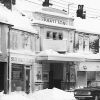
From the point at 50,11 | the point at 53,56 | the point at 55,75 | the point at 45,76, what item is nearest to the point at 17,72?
the point at 53,56

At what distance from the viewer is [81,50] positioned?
47.8 metres

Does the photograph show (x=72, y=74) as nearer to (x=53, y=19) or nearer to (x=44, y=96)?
(x=53, y=19)

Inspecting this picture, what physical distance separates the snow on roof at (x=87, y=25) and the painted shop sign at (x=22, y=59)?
8777 mm

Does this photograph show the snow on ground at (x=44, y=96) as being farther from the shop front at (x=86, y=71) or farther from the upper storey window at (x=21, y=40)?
the shop front at (x=86, y=71)

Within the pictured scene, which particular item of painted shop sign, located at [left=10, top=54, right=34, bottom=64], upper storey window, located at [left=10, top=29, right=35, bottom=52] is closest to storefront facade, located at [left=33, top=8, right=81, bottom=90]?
painted shop sign, located at [left=10, top=54, right=34, bottom=64]

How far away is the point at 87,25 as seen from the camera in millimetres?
51156

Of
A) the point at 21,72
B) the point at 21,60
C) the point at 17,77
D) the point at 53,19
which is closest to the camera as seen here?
the point at 17,77

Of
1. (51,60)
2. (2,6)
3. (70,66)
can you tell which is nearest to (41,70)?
(51,60)

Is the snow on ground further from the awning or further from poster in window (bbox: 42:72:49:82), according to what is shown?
poster in window (bbox: 42:72:49:82)

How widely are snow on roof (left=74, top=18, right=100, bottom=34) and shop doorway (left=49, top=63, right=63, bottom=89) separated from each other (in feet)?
16.7

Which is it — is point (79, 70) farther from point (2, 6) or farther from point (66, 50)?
point (2, 6)

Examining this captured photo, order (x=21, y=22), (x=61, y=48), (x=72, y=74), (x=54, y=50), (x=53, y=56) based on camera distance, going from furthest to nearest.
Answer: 1. (x=72, y=74)
2. (x=61, y=48)
3. (x=54, y=50)
4. (x=53, y=56)
5. (x=21, y=22)

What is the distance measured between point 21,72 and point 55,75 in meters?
6.84

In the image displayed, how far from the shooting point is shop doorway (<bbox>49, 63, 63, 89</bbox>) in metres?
44.1
